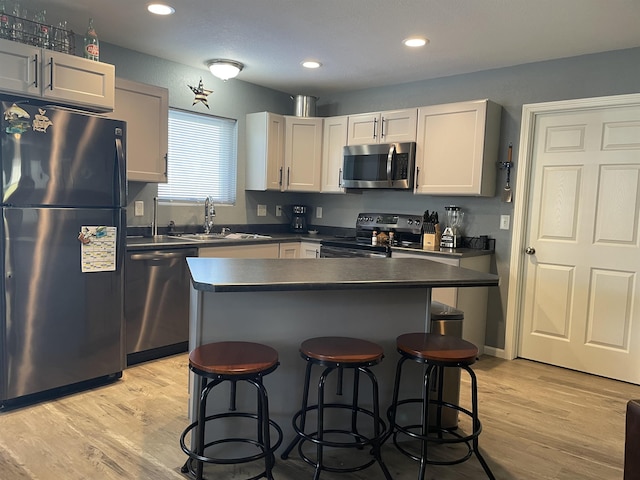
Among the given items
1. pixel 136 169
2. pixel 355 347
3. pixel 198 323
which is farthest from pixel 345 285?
pixel 136 169

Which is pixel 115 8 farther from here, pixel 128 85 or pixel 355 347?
pixel 355 347

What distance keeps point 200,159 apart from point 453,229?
2.44m

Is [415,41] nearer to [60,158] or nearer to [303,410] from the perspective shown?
[60,158]

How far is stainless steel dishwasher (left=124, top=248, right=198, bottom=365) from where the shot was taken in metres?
3.39

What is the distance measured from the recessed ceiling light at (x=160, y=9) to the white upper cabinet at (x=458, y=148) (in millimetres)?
2166

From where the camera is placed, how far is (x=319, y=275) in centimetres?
214

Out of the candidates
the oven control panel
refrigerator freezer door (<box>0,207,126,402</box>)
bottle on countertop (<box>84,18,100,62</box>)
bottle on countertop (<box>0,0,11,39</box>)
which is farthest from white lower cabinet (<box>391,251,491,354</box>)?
bottle on countertop (<box>0,0,11,39</box>)

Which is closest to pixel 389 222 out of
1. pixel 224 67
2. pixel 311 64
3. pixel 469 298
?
pixel 469 298

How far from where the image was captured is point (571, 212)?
3.71m

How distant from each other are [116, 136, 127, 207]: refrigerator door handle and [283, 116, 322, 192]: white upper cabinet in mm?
2035

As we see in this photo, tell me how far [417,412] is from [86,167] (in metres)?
2.38

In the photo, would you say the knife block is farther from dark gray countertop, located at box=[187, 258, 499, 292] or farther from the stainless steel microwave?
dark gray countertop, located at box=[187, 258, 499, 292]

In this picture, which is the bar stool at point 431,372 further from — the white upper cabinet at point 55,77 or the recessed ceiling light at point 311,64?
the recessed ceiling light at point 311,64

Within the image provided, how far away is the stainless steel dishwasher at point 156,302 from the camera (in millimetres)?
3391
